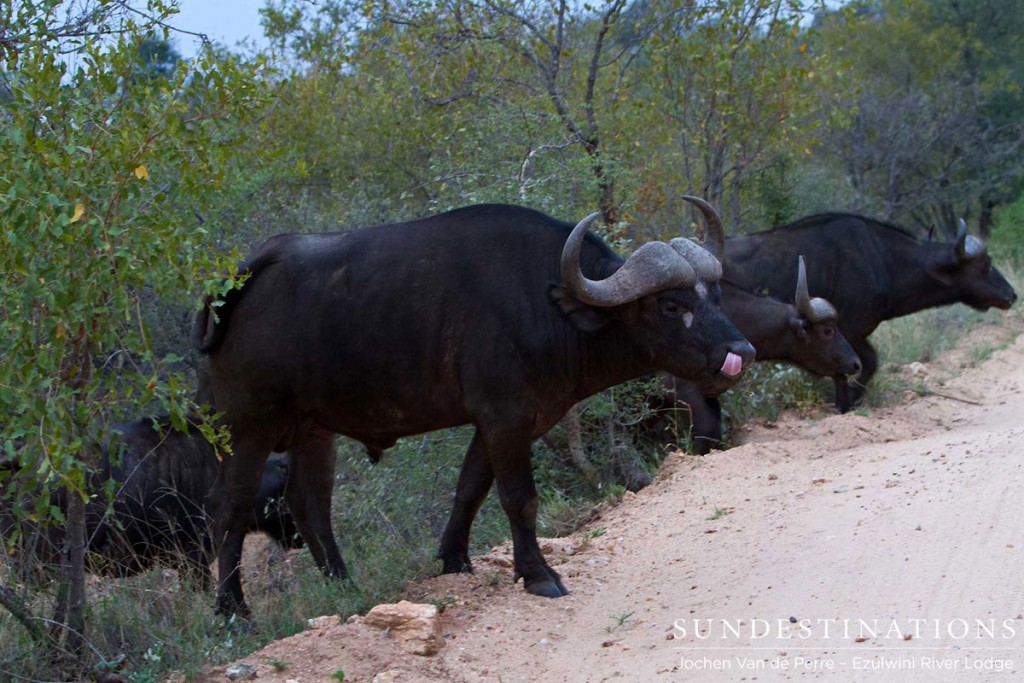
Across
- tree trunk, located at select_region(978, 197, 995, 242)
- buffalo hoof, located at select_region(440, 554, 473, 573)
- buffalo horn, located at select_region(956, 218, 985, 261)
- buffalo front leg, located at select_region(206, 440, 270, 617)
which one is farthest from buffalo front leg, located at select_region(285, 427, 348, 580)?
tree trunk, located at select_region(978, 197, 995, 242)

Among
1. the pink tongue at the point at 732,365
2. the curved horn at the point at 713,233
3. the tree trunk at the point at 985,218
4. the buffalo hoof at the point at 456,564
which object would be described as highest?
the curved horn at the point at 713,233

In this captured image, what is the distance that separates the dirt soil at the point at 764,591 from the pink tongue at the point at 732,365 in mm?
938

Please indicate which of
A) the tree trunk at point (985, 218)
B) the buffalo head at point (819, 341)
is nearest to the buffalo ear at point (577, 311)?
the buffalo head at point (819, 341)

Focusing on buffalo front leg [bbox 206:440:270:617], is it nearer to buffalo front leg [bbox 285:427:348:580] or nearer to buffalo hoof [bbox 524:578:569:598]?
buffalo front leg [bbox 285:427:348:580]

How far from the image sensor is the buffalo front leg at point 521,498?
6594 mm

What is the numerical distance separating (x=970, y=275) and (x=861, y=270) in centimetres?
159

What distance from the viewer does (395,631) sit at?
5.87 meters

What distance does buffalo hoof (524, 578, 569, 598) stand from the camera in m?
6.55

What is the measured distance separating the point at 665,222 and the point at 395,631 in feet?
26.8

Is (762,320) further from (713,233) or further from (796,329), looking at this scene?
(713,233)

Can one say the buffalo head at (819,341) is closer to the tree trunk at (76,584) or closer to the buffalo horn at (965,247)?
the buffalo horn at (965,247)

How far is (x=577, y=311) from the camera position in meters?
6.67

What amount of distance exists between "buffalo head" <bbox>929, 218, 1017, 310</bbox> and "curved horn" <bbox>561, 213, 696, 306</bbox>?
712 centimetres

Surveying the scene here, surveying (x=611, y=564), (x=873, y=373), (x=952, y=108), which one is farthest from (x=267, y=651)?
(x=952, y=108)
